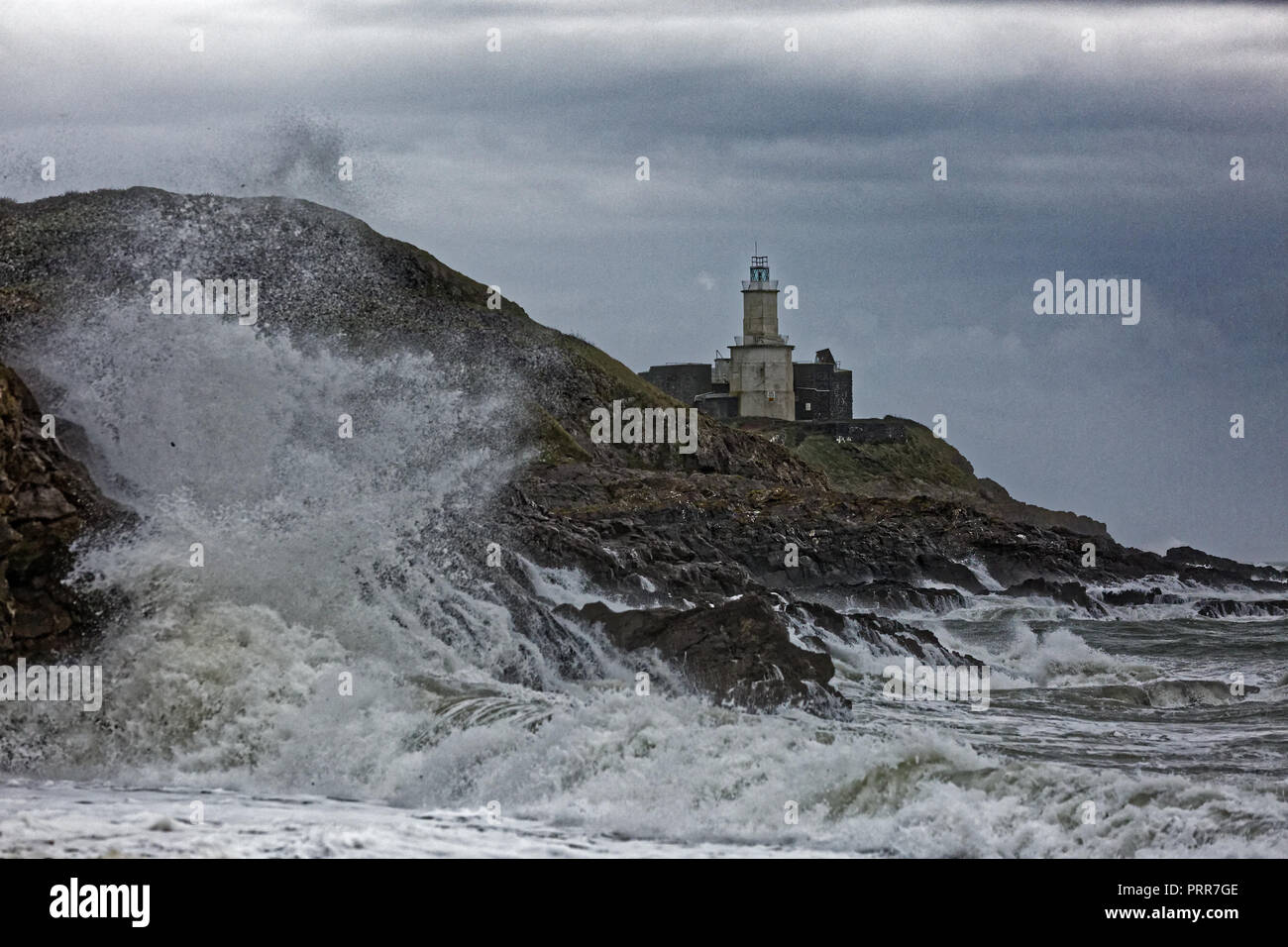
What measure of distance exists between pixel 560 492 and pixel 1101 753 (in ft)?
71.9

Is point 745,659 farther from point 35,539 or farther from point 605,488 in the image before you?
point 605,488

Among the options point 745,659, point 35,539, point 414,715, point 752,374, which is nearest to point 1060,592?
point 745,659

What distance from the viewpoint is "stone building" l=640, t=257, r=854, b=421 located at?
7269 centimetres

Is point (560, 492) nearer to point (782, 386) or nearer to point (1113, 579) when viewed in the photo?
point (1113, 579)

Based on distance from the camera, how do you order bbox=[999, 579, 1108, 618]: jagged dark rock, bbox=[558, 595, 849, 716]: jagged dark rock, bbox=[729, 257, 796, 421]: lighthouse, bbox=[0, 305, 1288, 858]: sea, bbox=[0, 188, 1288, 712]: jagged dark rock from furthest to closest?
bbox=[729, 257, 796, 421]: lighthouse, bbox=[999, 579, 1108, 618]: jagged dark rock, bbox=[0, 188, 1288, 712]: jagged dark rock, bbox=[558, 595, 849, 716]: jagged dark rock, bbox=[0, 305, 1288, 858]: sea

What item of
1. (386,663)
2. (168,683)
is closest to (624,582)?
(386,663)

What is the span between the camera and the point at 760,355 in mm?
72812

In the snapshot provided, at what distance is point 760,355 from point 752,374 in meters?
0.92

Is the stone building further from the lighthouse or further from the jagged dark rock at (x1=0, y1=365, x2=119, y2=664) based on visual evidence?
the jagged dark rock at (x1=0, y1=365, x2=119, y2=664)

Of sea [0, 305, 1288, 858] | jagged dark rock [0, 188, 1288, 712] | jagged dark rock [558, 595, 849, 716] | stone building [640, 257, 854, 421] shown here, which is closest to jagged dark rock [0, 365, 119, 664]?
jagged dark rock [0, 188, 1288, 712]

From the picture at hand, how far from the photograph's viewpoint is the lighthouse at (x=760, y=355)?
7269 centimetres

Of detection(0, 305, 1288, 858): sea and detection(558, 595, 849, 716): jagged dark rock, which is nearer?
detection(0, 305, 1288, 858): sea
